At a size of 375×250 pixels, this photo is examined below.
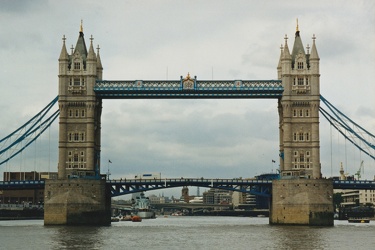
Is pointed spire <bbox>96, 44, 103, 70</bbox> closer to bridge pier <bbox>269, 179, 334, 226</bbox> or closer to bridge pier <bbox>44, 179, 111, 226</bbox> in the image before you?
bridge pier <bbox>44, 179, 111, 226</bbox>

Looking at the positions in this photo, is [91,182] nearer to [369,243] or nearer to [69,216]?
[69,216]

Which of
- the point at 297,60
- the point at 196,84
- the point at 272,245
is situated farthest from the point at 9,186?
the point at 272,245

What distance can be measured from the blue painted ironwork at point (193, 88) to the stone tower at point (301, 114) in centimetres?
276

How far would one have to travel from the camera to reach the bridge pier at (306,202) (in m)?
128

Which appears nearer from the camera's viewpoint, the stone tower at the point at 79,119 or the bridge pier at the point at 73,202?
the bridge pier at the point at 73,202

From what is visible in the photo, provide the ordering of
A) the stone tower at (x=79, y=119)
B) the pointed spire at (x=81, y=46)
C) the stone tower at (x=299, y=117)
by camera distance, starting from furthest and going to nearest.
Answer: the pointed spire at (x=81, y=46)
the stone tower at (x=79, y=119)
the stone tower at (x=299, y=117)

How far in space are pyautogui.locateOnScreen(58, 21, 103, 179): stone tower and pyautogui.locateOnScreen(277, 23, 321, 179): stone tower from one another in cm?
3638

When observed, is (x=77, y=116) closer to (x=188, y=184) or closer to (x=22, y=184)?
(x=22, y=184)

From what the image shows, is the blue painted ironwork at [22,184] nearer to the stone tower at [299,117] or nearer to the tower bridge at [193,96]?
the tower bridge at [193,96]

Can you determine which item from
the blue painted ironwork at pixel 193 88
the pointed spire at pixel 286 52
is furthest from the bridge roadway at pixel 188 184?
the pointed spire at pixel 286 52

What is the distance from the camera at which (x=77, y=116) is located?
449 feet

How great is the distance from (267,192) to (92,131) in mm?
36638

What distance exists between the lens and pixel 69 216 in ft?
422

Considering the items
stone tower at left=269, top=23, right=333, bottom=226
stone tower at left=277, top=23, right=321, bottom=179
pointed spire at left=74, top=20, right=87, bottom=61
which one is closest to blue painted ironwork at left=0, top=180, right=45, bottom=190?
pointed spire at left=74, top=20, right=87, bottom=61
